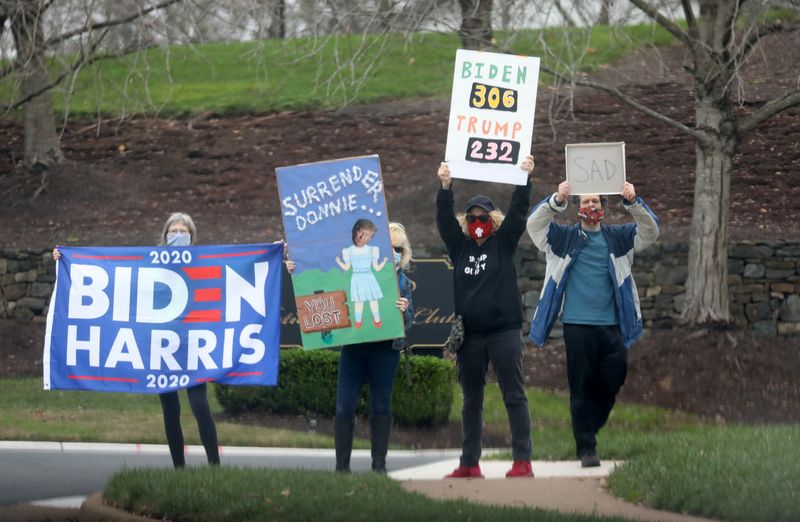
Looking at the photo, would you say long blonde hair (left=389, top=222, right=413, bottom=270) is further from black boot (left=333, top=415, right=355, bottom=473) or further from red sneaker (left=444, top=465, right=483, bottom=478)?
red sneaker (left=444, top=465, right=483, bottom=478)

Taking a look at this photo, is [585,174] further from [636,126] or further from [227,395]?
[636,126]

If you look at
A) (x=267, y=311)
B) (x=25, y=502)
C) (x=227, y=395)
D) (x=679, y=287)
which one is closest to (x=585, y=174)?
(x=267, y=311)

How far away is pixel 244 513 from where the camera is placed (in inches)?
285

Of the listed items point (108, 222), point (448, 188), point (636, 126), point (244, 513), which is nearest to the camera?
point (244, 513)

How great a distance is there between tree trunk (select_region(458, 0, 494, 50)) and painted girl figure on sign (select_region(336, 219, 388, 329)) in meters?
5.86

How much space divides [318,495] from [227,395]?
645 centimetres

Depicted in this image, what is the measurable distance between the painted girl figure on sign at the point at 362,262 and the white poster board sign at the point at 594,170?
1.33m

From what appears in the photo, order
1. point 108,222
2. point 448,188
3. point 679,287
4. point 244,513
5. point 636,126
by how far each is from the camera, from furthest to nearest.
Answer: point 636,126
point 108,222
point 679,287
point 448,188
point 244,513

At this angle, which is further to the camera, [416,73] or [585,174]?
[416,73]

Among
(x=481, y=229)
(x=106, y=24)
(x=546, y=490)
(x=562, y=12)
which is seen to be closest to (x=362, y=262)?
(x=481, y=229)

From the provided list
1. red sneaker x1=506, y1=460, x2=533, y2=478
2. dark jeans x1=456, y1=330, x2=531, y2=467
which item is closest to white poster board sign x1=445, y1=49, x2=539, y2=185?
dark jeans x1=456, y1=330, x2=531, y2=467

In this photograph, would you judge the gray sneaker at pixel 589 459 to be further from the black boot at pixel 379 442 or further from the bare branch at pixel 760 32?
the bare branch at pixel 760 32

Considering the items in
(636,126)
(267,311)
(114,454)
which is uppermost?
(636,126)

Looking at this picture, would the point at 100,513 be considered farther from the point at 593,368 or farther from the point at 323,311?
the point at 593,368
